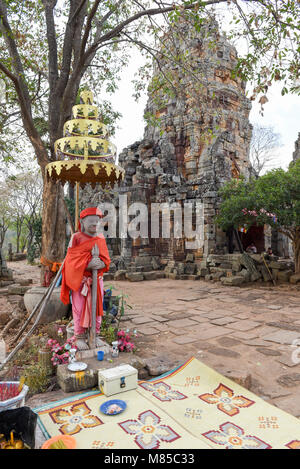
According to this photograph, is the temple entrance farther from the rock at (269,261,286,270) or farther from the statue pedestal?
the statue pedestal

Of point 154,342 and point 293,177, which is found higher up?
point 293,177

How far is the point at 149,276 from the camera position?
43.6 feet

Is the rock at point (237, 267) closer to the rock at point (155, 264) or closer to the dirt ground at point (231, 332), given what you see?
the dirt ground at point (231, 332)

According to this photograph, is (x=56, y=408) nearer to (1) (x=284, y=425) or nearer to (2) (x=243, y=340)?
(1) (x=284, y=425)

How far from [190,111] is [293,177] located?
477 inches

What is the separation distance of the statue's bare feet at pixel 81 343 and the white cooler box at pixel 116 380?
66 centimetres

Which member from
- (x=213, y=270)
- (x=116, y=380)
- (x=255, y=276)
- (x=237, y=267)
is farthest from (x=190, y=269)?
(x=116, y=380)

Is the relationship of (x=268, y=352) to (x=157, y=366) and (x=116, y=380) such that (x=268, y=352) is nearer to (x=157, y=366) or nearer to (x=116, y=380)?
(x=157, y=366)

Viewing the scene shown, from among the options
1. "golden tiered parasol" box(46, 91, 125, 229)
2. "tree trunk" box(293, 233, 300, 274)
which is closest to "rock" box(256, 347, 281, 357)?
"golden tiered parasol" box(46, 91, 125, 229)

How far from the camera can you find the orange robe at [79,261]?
3697 mm

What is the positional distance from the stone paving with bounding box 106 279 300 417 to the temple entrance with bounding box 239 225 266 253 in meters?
5.47

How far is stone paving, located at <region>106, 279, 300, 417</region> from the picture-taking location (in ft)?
12.2

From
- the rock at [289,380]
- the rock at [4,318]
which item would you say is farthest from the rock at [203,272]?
the rock at [289,380]
